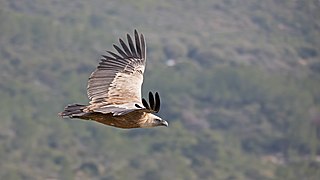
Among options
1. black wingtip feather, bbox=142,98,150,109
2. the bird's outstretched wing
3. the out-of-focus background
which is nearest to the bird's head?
the bird's outstretched wing

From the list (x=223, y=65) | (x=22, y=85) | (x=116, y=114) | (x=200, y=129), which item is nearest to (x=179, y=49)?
(x=223, y=65)

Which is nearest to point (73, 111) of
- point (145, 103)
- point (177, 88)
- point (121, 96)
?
point (121, 96)

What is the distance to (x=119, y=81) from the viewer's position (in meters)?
9.75

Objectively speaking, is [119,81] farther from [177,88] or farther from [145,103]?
[177,88]

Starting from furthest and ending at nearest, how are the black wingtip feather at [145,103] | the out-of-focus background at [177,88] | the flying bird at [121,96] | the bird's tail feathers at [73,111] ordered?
1. the out-of-focus background at [177,88]
2. the bird's tail feathers at [73,111]
3. the flying bird at [121,96]
4. the black wingtip feather at [145,103]

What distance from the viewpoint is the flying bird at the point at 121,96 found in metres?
8.10

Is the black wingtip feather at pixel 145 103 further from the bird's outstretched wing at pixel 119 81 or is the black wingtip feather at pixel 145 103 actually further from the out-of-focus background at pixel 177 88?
the out-of-focus background at pixel 177 88

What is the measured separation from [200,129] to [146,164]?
6.04 meters

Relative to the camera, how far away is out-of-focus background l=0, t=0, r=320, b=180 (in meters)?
35.0

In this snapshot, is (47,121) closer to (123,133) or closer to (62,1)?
(123,133)

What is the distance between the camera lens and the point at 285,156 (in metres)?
38.7

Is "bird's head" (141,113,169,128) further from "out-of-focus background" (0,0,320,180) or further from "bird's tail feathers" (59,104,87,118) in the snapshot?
"out-of-focus background" (0,0,320,180)

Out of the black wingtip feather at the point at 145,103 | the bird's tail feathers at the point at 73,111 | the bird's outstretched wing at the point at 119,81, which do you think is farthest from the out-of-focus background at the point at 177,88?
the black wingtip feather at the point at 145,103

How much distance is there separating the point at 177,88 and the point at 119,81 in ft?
104
